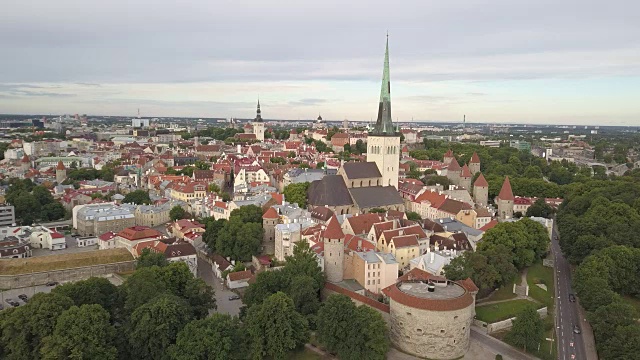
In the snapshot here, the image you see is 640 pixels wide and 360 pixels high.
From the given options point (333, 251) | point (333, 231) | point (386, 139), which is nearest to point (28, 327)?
point (333, 251)

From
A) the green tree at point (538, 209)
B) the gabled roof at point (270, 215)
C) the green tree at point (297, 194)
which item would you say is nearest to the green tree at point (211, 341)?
the gabled roof at point (270, 215)

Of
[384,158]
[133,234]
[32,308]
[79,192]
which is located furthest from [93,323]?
[79,192]

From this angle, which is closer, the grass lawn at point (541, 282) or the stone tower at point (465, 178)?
the grass lawn at point (541, 282)

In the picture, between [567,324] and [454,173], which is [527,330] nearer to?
[567,324]

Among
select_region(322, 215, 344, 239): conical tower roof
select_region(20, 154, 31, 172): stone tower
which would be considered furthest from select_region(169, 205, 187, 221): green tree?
select_region(20, 154, 31, 172): stone tower

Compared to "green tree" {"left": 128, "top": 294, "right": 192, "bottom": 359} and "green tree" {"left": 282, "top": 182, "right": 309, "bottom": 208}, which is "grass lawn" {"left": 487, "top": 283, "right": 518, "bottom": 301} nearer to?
"green tree" {"left": 128, "top": 294, "right": 192, "bottom": 359}

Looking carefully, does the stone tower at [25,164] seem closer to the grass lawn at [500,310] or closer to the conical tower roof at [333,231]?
the conical tower roof at [333,231]
